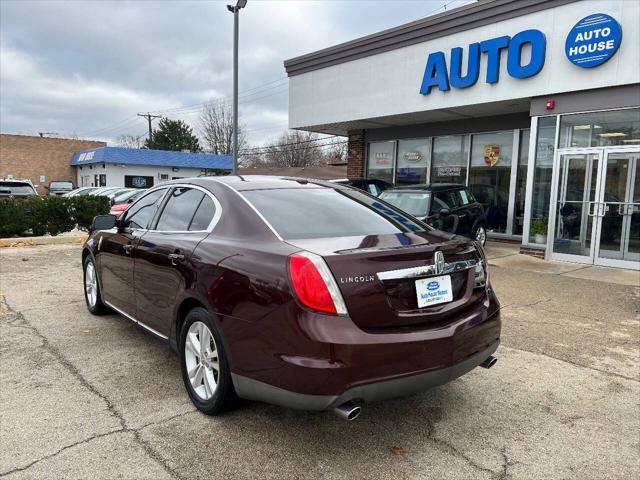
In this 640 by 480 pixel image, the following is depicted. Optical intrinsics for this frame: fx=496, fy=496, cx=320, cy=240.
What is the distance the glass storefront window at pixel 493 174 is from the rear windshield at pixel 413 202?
390 centimetres

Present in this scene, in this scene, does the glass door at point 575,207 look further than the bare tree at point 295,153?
No

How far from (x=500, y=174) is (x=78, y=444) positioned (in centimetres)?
1242

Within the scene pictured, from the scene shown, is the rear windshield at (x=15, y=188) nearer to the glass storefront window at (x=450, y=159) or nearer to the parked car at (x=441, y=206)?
the parked car at (x=441, y=206)

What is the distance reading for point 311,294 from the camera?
2.55 metres

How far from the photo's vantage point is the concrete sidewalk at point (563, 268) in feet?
27.1

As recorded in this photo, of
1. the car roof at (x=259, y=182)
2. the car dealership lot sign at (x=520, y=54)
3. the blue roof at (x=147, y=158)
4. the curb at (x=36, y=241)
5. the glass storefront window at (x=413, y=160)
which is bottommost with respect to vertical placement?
the curb at (x=36, y=241)

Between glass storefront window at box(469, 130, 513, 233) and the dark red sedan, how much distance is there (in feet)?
33.6

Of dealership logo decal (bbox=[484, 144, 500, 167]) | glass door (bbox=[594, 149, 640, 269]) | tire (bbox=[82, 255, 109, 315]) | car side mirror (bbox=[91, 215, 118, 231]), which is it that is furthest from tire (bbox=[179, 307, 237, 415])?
dealership logo decal (bbox=[484, 144, 500, 167])

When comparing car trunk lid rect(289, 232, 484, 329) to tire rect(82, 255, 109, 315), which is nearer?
car trunk lid rect(289, 232, 484, 329)

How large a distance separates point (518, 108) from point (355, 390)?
1119 cm

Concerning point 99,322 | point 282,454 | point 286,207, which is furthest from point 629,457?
point 99,322

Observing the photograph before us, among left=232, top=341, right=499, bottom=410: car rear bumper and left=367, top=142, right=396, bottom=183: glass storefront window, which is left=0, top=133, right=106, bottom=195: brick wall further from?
left=232, top=341, right=499, bottom=410: car rear bumper

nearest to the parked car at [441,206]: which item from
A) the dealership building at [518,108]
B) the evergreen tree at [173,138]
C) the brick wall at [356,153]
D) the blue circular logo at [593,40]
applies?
the dealership building at [518,108]

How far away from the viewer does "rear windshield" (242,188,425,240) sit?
3.11m
